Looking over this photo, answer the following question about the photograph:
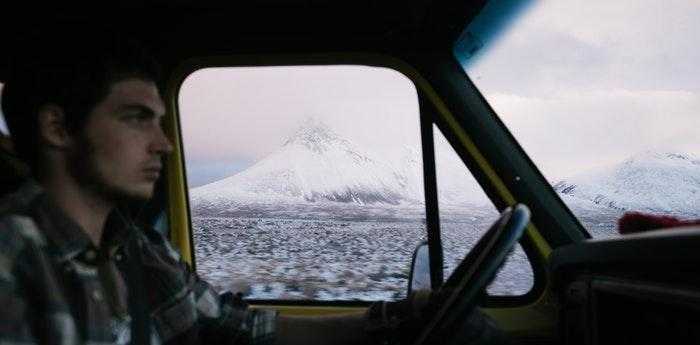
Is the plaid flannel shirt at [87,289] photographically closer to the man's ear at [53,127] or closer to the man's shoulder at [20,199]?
the man's shoulder at [20,199]

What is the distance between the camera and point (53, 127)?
138 centimetres

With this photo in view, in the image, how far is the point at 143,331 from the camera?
135 centimetres

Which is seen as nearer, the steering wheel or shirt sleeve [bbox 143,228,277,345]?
the steering wheel

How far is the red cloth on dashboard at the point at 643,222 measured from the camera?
1.39 meters

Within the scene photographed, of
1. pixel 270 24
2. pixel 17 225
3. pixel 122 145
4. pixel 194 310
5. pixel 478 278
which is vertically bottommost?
pixel 194 310

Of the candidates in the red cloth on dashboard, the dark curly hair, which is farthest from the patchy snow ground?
the dark curly hair

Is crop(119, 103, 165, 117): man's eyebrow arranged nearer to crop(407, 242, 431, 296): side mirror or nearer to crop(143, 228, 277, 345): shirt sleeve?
crop(143, 228, 277, 345): shirt sleeve

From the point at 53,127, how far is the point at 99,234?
0.81 ft

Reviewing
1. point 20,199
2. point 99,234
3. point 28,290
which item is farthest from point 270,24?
point 28,290

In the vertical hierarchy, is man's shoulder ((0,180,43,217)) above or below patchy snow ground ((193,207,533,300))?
above

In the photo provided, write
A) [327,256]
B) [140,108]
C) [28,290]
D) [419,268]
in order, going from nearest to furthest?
[28,290] < [140,108] < [419,268] < [327,256]

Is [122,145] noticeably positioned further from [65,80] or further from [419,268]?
[419,268]

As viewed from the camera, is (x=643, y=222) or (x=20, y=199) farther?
(x=643, y=222)

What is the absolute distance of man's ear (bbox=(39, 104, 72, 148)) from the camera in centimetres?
137
